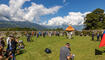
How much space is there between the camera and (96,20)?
145 ft

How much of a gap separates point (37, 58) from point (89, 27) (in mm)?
41968

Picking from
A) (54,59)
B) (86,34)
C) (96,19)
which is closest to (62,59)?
(54,59)

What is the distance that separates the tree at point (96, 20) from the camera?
4259cm

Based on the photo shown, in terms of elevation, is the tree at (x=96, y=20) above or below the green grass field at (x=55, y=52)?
above

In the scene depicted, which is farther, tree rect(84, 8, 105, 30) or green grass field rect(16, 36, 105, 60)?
tree rect(84, 8, 105, 30)

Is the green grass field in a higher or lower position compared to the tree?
lower

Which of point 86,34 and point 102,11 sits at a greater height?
point 102,11

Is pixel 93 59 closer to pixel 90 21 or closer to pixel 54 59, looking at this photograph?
pixel 54 59

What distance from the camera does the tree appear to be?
42.6 meters

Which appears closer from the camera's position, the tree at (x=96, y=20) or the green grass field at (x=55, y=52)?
the green grass field at (x=55, y=52)

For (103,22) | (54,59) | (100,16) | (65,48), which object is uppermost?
(100,16)

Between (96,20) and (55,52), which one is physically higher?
(96,20)

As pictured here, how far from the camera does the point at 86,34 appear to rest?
31.3 m

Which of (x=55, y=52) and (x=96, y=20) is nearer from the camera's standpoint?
(x=55, y=52)
